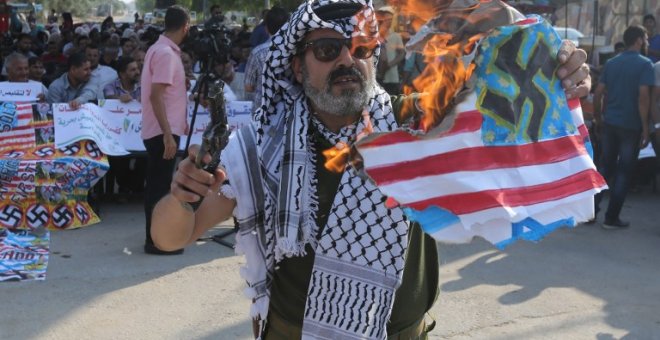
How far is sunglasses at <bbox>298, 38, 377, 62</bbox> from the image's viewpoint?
8.36ft

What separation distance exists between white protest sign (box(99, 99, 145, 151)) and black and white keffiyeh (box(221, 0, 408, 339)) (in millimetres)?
6624

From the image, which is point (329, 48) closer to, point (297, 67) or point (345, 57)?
point (345, 57)

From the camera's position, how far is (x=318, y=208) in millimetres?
2578

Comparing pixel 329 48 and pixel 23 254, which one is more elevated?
pixel 329 48

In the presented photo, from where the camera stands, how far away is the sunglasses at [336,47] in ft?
8.36

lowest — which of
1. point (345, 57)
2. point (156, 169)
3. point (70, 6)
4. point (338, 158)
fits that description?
point (70, 6)

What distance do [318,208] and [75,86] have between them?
7.31 m

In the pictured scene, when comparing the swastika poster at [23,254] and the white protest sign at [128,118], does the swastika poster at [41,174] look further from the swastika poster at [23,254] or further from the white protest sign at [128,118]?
the white protest sign at [128,118]

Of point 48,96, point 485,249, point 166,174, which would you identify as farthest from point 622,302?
point 48,96

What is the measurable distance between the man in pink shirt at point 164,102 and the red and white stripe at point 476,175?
4.33 meters

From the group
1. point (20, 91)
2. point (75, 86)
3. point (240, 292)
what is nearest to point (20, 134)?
point (20, 91)

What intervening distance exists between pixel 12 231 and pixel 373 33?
619 cm

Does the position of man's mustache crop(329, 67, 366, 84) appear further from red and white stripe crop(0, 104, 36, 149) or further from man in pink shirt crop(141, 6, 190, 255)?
red and white stripe crop(0, 104, 36, 149)

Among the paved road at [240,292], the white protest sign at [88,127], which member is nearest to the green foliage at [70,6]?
the white protest sign at [88,127]
